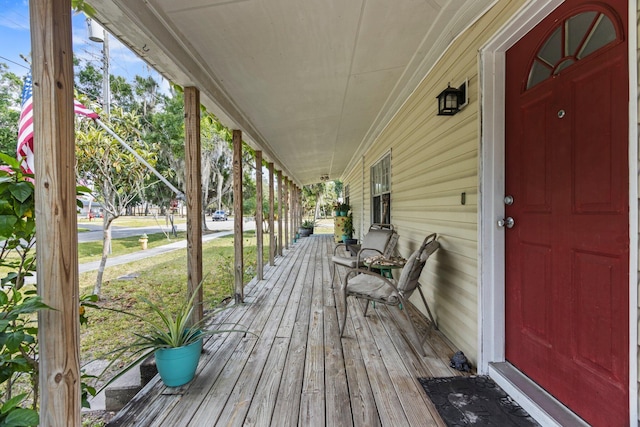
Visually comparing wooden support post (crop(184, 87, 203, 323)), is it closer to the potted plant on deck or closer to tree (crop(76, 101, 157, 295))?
tree (crop(76, 101, 157, 295))

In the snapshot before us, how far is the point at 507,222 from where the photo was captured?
1885 mm

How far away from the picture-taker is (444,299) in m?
2.62

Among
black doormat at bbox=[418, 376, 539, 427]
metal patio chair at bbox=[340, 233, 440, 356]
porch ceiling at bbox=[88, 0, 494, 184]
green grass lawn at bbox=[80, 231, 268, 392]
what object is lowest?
green grass lawn at bbox=[80, 231, 268, 392]

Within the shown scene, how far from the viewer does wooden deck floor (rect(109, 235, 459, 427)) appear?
5.16 feet

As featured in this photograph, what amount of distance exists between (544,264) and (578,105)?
0.82 metres

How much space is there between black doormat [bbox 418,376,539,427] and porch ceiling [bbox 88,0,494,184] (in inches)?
94.1

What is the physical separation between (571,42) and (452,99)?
897 mm

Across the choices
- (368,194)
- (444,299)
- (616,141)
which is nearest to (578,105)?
(616,141)

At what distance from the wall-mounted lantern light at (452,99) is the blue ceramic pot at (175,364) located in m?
2.53

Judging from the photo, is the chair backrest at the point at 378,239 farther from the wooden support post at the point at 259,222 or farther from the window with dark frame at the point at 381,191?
the wooden support post at the point at 259,222

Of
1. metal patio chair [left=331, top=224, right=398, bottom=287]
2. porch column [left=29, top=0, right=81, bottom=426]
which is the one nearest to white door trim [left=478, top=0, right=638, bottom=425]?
metal patio chair [left=331, top=224, right=398, bottom=287]

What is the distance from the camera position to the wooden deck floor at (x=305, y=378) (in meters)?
1.57

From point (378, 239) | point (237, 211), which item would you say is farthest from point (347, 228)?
point (237, 211)

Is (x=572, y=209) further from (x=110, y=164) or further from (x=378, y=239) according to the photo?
(x=110, y=164)
